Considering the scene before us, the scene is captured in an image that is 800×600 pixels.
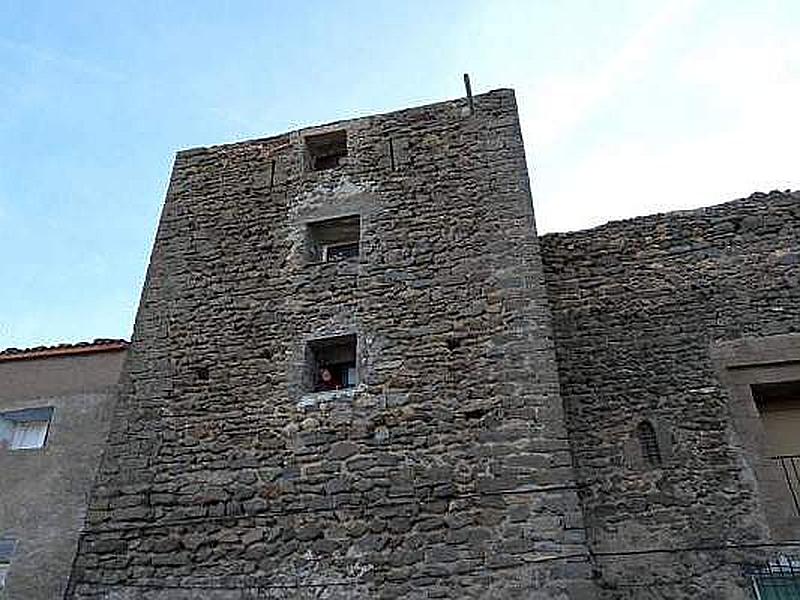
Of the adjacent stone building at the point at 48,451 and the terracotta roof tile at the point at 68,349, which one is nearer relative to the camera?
the adjacent stone building at the point at 48,451

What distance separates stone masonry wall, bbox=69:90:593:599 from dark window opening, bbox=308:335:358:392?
16 cm

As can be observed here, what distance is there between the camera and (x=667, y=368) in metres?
7.98

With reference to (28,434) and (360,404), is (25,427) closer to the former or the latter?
(28,434)

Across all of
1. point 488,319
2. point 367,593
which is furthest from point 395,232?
point 367,593

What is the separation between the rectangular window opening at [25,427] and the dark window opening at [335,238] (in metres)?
3.61

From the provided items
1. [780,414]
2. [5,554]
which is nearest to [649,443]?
[780,414]

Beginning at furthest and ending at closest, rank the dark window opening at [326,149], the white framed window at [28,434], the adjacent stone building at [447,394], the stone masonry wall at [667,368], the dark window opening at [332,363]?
the dark window opening at [326,149] → the white framed window at [28,434] → the dark window opening at [332,363] → the stone masonry wall at [667,368] → the adjacent stone building at [447,394]

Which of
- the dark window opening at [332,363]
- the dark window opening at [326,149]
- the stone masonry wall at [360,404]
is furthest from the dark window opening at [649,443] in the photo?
the dark window opening at [326,149]

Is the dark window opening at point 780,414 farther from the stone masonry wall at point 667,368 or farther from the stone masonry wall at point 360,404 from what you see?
the stone masonry wall at point 360,404

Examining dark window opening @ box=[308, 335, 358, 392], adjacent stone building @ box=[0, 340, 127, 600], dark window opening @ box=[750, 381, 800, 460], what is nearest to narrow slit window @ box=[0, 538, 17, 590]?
adjacent stone building @ box=[0, 340, 127, 600]

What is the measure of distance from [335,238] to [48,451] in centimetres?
405

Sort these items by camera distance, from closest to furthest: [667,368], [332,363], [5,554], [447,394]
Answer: [447,394], [5,554], [667,368], [332,363]

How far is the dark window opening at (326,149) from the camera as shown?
401 inches

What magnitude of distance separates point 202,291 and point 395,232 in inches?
93.2
